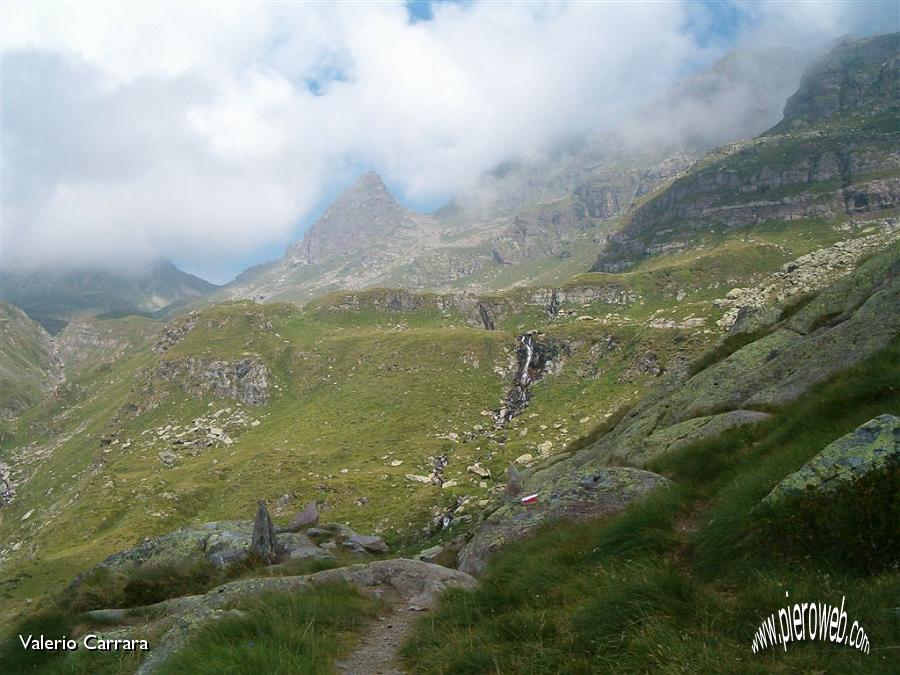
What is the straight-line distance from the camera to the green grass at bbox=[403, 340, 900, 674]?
464 centimetres

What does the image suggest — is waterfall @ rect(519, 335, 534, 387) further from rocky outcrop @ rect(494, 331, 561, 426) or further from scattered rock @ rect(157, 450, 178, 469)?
scattered rock @ rect(157, 450, 178, 469)

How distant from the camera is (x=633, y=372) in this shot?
121 meters

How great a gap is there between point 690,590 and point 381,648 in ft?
17.4

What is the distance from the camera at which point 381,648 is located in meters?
8.31

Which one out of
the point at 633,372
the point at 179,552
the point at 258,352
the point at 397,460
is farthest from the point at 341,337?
the point at 179,552

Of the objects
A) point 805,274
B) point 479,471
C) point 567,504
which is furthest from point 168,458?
point 805,274

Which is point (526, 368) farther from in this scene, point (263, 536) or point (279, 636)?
point (279, 636)

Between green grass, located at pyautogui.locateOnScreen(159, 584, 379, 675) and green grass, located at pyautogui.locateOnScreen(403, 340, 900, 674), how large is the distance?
5.18 ft

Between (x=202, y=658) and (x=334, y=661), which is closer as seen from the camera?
(x=202, y=658)

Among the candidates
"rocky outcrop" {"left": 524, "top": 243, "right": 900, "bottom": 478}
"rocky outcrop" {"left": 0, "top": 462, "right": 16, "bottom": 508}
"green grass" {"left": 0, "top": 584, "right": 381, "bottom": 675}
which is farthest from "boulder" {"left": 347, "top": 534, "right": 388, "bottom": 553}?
"rocky outcrop" {"left": 0, "top": 462, "right": 16, "bottom": 508}

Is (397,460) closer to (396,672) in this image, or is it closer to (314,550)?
(314,550)

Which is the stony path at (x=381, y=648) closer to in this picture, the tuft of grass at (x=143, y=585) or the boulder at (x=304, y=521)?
the tuft of grass at (x=143, y=585)

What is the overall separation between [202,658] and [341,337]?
622 feet

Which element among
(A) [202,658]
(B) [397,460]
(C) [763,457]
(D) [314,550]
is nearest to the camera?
(A) [202,658]
